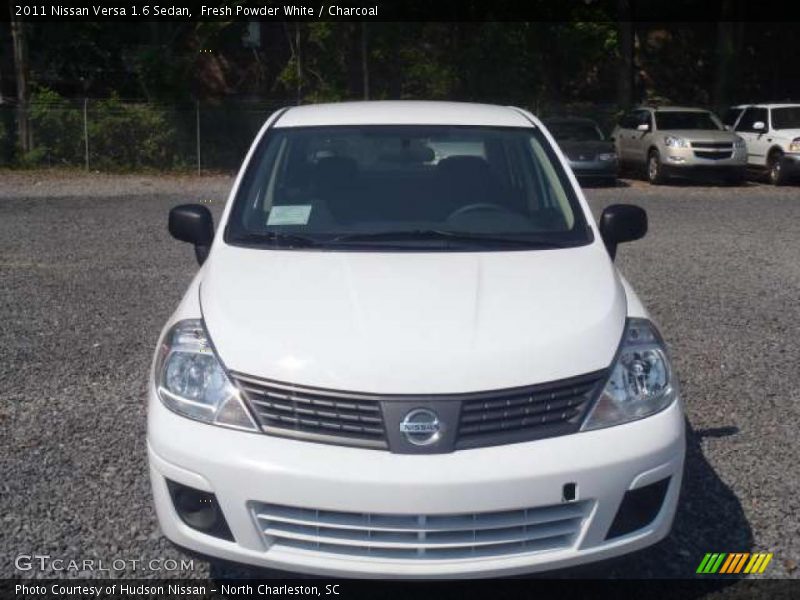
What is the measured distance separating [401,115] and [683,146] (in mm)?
18233

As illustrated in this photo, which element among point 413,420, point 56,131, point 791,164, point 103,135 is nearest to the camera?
point 413,420

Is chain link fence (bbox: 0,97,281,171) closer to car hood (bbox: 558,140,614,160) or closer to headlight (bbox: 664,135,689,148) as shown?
car hood (bbox: 558,140,614,160)

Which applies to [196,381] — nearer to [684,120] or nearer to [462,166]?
[462,166]

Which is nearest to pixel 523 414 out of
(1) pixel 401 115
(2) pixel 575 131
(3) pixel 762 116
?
(1) pixel 401 115

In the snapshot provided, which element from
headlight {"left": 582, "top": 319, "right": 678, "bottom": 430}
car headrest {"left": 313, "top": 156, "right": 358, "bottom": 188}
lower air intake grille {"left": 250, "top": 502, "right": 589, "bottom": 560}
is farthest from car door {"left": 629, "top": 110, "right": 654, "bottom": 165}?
lower air intake grille {"left": 250, "top": 502, "right": 589, "bottom": 560}

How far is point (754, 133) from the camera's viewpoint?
23.9 meters

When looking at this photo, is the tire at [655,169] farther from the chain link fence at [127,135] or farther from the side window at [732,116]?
the chain link fence at [127,135]

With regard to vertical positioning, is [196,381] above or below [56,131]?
above

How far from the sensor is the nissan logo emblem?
3.49 metres

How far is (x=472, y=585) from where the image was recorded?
4066 mm

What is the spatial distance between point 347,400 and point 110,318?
563cm

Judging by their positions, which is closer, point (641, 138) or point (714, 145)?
point (714, 145)

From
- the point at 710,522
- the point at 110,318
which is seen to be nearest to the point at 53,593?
the point at 710,522

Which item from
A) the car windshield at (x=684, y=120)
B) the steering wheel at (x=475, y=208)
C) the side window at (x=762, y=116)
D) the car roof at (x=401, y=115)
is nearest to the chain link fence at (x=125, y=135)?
the car windshield at (x=684, y=120)
